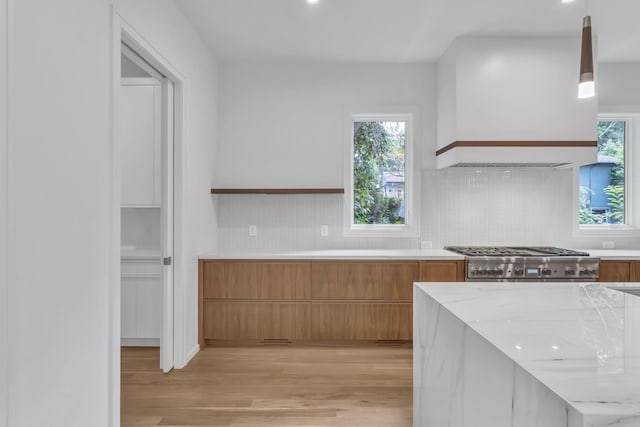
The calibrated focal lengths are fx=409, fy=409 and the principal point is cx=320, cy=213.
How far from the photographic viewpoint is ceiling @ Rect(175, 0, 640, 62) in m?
2.88

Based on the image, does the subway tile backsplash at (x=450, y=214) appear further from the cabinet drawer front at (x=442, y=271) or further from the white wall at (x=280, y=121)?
the cabinet drawer front at (x=442, y=271)

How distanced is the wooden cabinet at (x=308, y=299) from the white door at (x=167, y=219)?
0.52 m

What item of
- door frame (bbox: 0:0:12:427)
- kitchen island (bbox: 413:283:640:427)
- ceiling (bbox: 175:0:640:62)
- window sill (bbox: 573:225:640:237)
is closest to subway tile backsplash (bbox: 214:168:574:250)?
window sill (bbox: 573:225:640:237)

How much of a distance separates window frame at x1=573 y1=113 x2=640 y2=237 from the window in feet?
0.05

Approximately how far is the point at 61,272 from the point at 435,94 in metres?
3.53

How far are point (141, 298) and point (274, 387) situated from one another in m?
1.45

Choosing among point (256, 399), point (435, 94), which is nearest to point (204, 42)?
point (435, 94)

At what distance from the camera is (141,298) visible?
11.3 feet

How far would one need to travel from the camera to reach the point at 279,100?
4.01 m

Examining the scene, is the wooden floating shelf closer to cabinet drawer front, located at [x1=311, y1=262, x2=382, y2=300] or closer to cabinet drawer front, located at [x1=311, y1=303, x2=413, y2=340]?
cabinet drawer front, located at [x1=311, y1=262, x2=382, y2=300]

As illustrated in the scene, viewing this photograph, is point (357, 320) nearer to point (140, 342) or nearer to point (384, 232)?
point (384, 232)

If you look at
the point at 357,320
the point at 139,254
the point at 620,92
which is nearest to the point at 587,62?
the point at 357,320

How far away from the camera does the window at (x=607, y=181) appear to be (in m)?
4.11

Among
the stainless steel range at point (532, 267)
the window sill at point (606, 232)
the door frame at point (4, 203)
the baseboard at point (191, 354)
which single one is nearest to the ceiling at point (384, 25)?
the window sill at point (606, 232)
